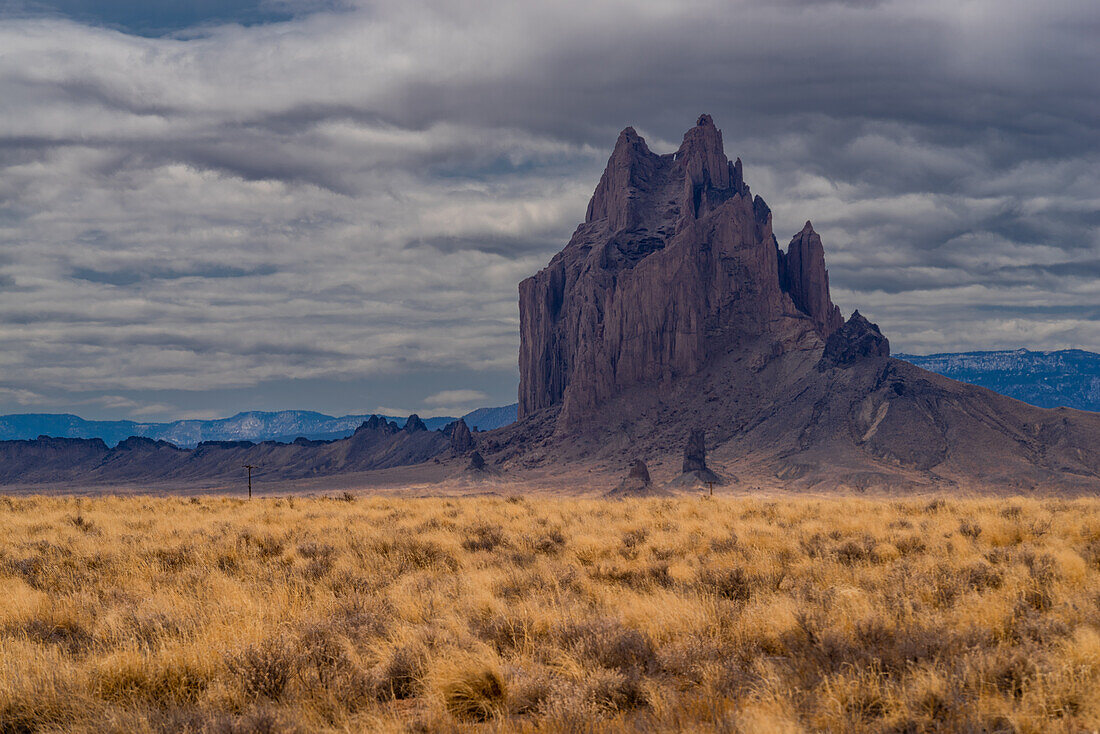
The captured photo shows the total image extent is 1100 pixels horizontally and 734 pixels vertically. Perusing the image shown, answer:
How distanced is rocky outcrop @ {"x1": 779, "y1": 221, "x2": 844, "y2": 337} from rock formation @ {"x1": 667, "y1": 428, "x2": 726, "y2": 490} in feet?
235

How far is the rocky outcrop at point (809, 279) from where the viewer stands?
19162 cm

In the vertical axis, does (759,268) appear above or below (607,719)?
above

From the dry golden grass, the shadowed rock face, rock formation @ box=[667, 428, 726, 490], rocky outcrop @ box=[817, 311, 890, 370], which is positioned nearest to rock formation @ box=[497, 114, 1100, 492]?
rocky outcrop @ box=[817, 311, 890, 370]

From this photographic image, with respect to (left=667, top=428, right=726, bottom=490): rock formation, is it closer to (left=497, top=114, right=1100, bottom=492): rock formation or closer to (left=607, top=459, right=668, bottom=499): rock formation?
(left=497, top=114, right=1100, bottom=492): rock formation

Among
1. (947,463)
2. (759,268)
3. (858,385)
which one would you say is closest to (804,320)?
(759,268)

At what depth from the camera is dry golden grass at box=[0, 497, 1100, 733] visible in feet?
22.5

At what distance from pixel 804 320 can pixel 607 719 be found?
595 feet

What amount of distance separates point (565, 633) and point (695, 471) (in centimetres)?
12214

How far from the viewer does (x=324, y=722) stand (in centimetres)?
691

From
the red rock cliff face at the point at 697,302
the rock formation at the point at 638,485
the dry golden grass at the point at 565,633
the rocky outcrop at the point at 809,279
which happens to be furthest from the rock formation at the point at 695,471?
the dry golden grass at the point at 565,633

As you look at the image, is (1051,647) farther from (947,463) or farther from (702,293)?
(702,293)

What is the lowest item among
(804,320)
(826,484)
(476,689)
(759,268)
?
(826,484)

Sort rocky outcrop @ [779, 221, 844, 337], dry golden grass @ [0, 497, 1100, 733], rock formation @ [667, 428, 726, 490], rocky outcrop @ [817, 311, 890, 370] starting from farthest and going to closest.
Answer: rocky outcrop @ [779, 221, 844, 337] < rocky outcrop @ [817, 311, 890, 370] < rock formation @ [667, 428, 726, 490] < dry golden grass @ [0, 497, 1100, 733]

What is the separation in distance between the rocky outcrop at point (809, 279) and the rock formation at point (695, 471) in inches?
2825
